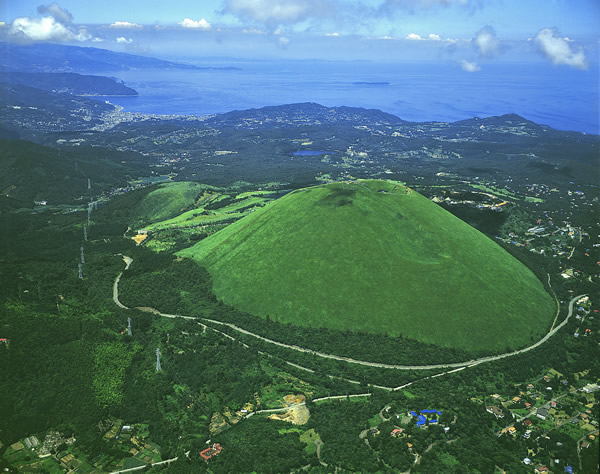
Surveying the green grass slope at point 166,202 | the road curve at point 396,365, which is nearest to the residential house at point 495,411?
the road curve at point 396,365

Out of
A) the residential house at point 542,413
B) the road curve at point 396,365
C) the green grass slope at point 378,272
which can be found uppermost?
the green grass slope at point 378,272

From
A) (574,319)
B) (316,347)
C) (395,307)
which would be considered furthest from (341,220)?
(574,319)

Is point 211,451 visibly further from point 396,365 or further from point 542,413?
point 542,413

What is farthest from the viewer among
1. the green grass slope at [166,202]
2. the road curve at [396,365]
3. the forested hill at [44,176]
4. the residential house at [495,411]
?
the forested hill at [44,176]

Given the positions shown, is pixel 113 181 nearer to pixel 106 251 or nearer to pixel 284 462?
pixel 106 251

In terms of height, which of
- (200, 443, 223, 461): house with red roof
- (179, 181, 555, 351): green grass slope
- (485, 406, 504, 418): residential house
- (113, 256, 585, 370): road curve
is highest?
(179, 181, 555, 351): green grass slope

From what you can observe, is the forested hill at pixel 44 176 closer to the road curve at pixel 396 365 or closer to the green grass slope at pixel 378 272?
the green grass slope at pixel 378 272

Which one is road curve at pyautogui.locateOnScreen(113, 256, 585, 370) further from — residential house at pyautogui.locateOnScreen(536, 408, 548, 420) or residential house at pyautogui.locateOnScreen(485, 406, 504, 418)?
residential house at pyautogui.locateOnScreen(536, 408, 548, 420)

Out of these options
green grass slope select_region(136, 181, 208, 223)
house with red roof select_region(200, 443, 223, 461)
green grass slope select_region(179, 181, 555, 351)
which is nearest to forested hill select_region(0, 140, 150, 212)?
green grass slope select_region(136, 181, 208, 223)
